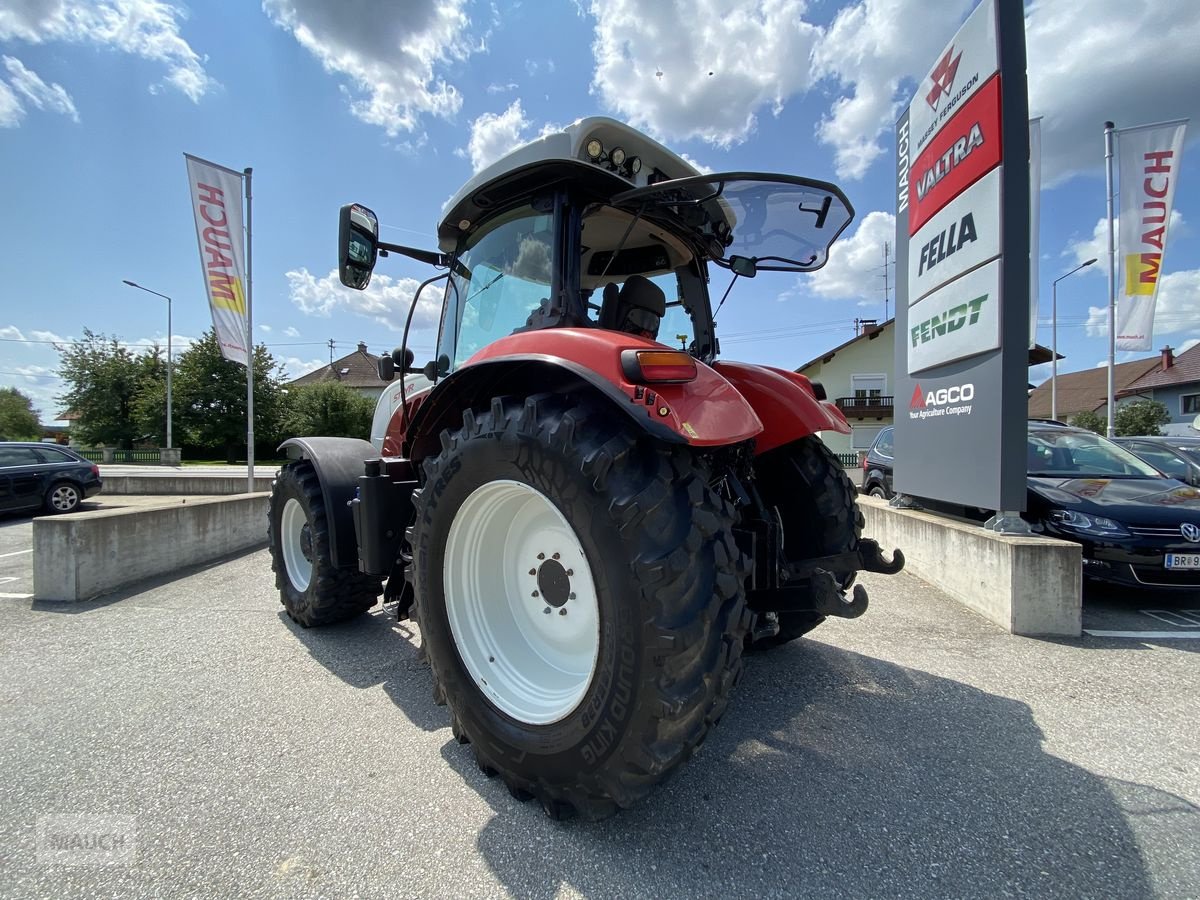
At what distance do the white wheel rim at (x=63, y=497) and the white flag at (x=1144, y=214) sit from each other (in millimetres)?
19954

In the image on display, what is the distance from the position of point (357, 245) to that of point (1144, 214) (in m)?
13.7

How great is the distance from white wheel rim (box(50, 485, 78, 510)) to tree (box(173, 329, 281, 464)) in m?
19.4

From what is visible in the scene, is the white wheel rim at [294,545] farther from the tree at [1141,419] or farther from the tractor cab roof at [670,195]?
the tree at [1141,419]

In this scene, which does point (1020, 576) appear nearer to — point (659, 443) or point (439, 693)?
point (659, 443)

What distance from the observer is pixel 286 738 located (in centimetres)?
222

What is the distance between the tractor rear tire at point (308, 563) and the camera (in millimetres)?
3225

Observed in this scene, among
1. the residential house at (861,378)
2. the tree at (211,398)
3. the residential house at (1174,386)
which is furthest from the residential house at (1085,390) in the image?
the tree at (211,398)

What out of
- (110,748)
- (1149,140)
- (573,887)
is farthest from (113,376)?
(1149,140)

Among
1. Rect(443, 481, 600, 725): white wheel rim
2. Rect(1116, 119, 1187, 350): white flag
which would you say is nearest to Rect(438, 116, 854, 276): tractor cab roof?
Rect(443, 481, 600, 725): white wheel rim

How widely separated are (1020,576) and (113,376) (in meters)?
38.7

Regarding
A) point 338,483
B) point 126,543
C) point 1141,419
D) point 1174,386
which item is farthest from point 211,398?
point 1174,386

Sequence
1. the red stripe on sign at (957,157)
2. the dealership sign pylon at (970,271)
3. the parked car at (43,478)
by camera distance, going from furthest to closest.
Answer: the parked car at (43,478) < the red stripe on sign at (957,157) < the dealership sign pylon at (970,271)

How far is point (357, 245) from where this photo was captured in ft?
8.59

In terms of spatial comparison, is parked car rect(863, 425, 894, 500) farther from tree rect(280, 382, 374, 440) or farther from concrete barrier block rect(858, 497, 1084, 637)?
tree rect(280, 382, 374, 440)
